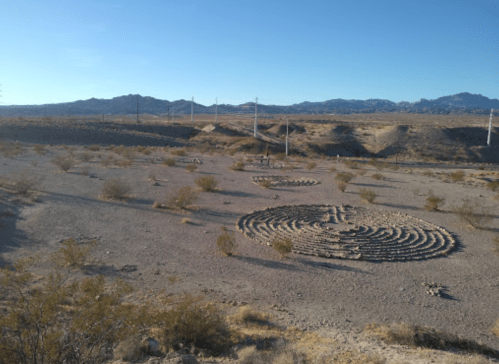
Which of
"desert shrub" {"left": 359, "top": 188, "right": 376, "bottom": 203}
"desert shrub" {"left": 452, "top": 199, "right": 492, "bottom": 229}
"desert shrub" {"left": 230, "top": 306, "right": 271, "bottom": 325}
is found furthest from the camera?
"desert shrub" {"left": 359, "top": 188, "right": 376, "bottom": 203}

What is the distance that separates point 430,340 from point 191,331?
16.8 ft

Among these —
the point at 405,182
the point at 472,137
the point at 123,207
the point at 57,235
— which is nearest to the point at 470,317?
the point at 57,235

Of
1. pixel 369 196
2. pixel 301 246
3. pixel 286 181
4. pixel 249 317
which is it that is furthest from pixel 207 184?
pixel 249 317

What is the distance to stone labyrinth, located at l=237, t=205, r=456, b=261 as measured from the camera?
13.6 metres

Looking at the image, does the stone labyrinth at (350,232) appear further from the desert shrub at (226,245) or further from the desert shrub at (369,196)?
the desert shrub at (226,245)

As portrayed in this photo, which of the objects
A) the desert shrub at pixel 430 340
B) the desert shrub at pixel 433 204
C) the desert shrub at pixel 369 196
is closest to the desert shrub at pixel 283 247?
the desert shrub at pixel 430 340

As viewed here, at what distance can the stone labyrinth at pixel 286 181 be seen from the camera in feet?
90.9

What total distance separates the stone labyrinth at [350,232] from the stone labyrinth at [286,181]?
7.43 m

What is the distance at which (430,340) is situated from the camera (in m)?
7.70

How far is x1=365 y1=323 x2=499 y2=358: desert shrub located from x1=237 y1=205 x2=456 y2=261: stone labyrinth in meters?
5.05

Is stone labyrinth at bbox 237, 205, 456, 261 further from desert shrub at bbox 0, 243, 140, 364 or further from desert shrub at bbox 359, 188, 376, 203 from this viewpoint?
desert shrub at bbox 0, 243, 140, 364

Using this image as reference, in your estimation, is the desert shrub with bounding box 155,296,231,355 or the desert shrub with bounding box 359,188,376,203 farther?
the desert shrub with bounding box 359,188,376,203

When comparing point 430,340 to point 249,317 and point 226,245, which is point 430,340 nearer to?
point 249,317

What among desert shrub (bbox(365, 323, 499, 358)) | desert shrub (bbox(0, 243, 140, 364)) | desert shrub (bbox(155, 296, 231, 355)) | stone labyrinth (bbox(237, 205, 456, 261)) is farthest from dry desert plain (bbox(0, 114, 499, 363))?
desert shrub (bbox(0, 243, 140, 364))
